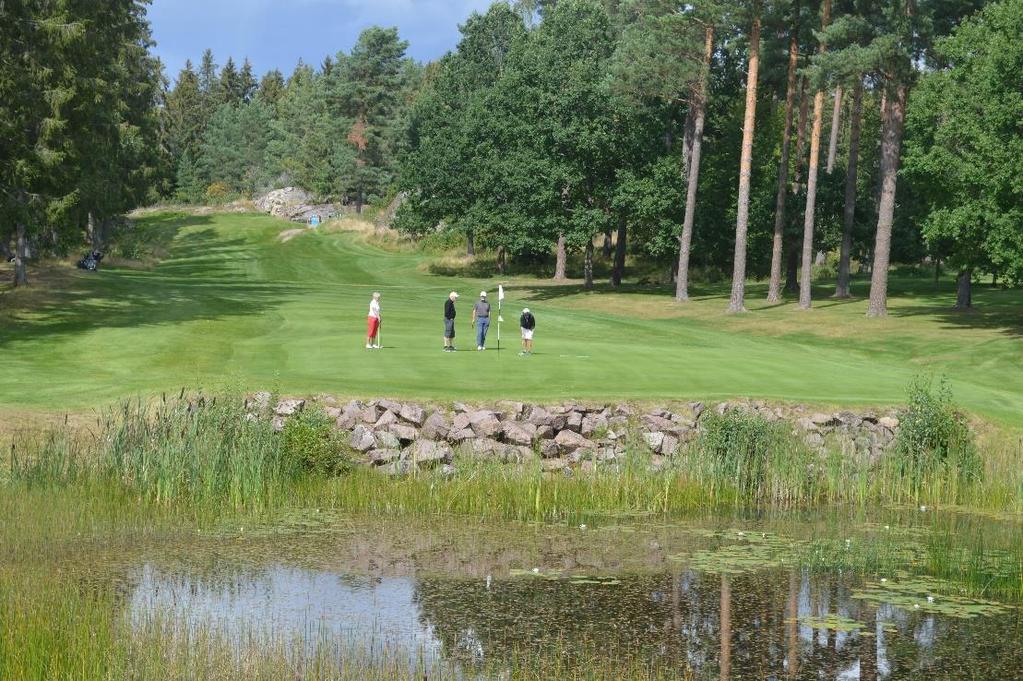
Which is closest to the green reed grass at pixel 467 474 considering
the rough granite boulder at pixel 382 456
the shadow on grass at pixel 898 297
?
the rough granite boulder at pixel 382 456

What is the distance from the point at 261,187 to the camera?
167250 mm

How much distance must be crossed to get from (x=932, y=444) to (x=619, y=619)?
1322 cm

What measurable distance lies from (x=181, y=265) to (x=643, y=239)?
3669 centimetres

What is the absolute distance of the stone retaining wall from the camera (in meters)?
23.8

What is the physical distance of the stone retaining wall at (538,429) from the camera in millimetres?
23828

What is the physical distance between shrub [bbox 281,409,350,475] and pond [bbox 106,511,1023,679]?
8.08ft

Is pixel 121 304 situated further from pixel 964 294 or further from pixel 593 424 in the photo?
pixel 964 294

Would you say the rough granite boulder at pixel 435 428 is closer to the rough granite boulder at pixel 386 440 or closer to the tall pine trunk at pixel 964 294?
the rough granite boulder at pixel 386 440

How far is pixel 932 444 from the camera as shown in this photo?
24.7m

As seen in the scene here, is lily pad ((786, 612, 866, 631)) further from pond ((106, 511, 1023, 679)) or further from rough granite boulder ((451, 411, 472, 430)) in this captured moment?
rough granite boulder ((451, 411, 472, 430))

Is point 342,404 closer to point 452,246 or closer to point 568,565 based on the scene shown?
point 568,565

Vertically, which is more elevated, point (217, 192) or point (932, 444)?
point (217, 192)

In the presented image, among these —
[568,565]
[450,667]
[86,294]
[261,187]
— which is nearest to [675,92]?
[86,294]

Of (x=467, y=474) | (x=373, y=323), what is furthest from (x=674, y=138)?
(x=467, y=474)
